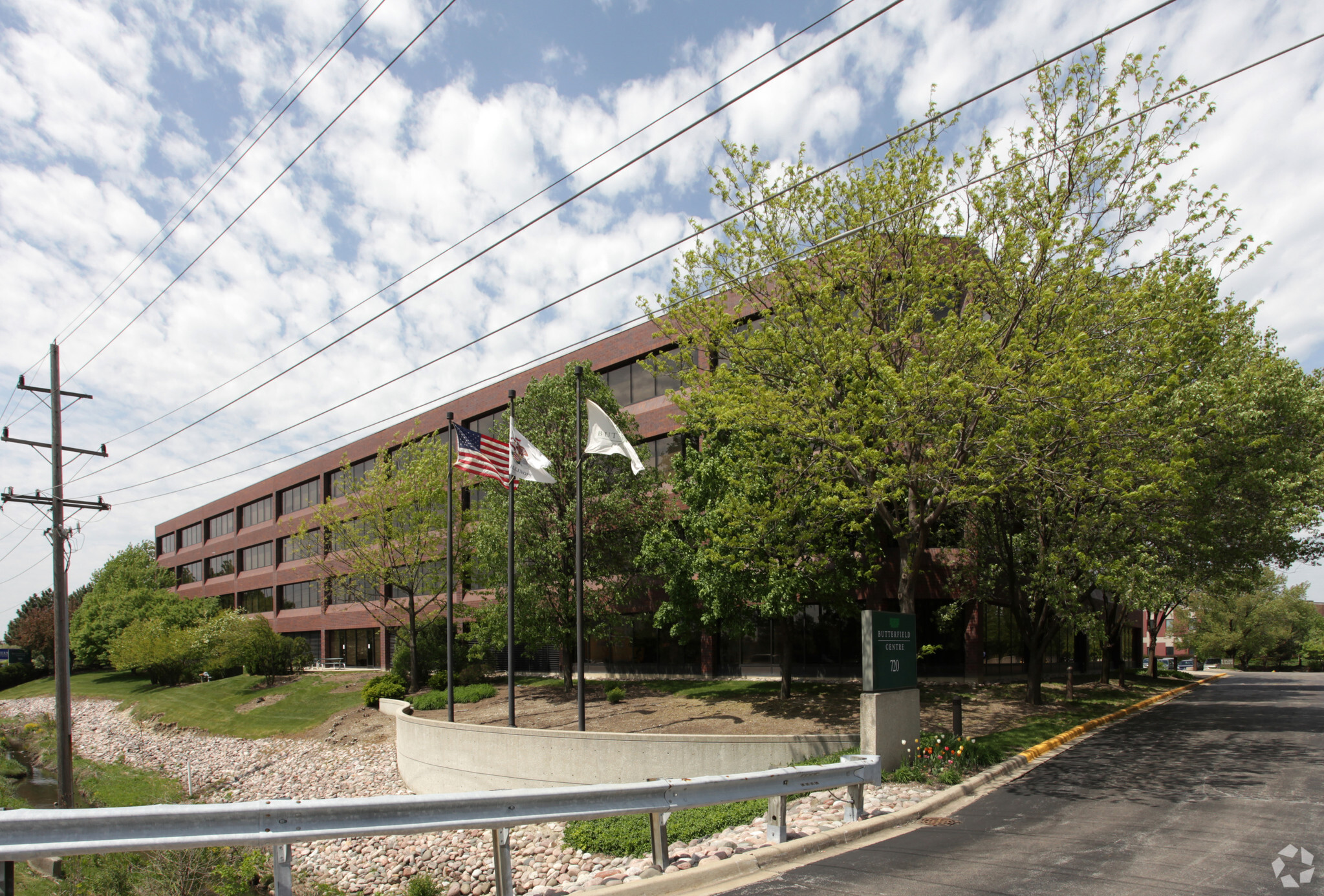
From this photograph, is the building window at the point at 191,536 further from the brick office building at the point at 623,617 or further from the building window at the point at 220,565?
the building window at the point at 220,565

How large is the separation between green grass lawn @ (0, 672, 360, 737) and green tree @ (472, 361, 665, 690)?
500 inches

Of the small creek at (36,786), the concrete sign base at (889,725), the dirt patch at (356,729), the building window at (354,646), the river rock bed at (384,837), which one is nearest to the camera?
the river rock bed at (384,837)

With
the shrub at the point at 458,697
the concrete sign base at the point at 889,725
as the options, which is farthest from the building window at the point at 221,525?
the concrete sign base at the point at 889,725

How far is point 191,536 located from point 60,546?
68876 millimetres

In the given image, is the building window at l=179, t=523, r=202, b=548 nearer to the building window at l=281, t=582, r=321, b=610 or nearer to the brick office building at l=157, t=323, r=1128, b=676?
the brick office building at l=157, t=323, r=1128, b=676

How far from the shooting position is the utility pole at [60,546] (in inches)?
826

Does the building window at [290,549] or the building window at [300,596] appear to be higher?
the building window at [290,549]

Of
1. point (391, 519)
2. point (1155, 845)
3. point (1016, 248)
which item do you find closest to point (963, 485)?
point (1016, 248)

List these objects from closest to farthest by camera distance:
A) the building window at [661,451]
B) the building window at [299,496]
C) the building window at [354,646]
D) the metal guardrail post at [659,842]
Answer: the metal guardrail post at [659,842]
the building window at [661,451]
the building window at [354,646]
the building window at [299,496]

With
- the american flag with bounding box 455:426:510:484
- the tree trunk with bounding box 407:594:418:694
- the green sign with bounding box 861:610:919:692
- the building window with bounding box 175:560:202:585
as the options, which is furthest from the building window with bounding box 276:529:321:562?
the green sign with bounding box 861:610:919:692

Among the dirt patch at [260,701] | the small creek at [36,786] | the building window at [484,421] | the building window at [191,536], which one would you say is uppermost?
the building window at [484,421]

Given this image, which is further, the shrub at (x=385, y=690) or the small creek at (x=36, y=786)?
the shrub at (x=385, y=690)

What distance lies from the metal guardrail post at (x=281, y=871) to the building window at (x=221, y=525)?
7756cm

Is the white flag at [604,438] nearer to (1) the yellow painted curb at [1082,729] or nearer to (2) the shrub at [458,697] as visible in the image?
(1) the yellow painted curb at [1082,729]
